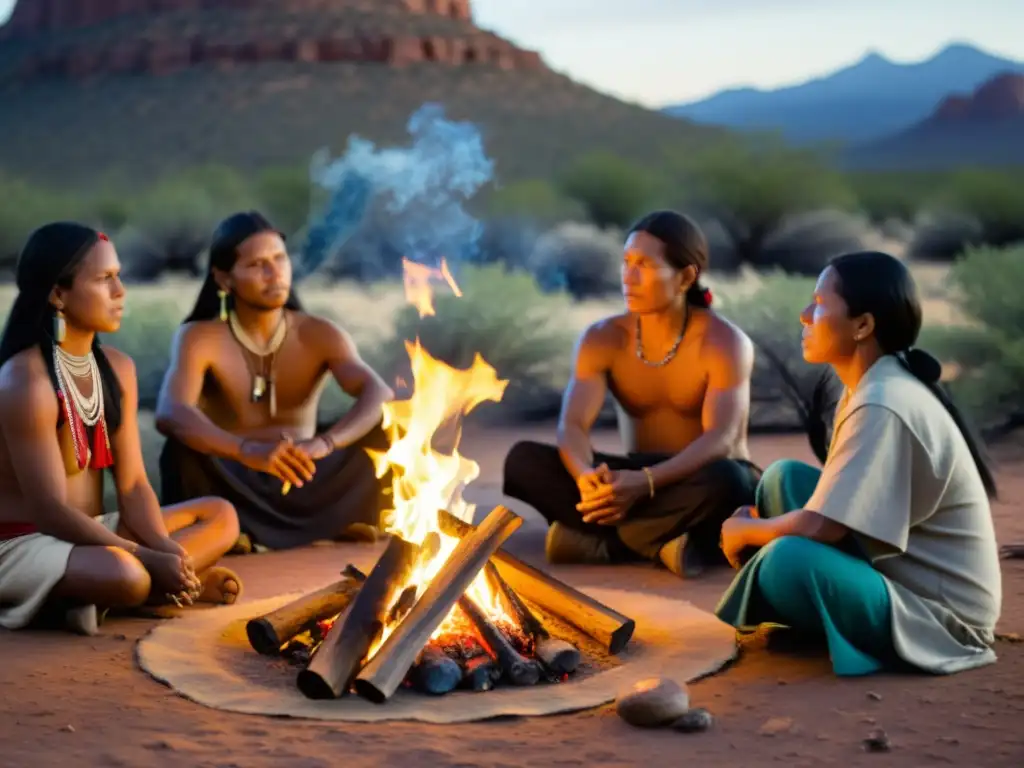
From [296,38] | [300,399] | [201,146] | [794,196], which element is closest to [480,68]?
[296,38]

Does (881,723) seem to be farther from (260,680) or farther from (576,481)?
(576,481)

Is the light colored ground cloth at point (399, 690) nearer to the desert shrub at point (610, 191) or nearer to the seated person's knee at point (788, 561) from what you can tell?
the seated person's knee at point (788, 561)

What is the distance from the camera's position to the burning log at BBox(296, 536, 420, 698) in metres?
4.66

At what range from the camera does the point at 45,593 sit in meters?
5.50

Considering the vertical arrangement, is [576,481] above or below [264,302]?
below

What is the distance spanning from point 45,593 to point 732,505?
9.57ft

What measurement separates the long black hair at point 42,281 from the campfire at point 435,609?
131 centimetres

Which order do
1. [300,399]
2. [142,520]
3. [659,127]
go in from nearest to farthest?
[142,520]
[300,399]
[659,127]

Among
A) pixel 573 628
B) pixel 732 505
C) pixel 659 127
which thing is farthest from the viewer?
pixel 659 127

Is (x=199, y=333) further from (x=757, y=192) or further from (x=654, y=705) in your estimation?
(x=757, y=192)

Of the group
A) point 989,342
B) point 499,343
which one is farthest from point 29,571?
point 989,342

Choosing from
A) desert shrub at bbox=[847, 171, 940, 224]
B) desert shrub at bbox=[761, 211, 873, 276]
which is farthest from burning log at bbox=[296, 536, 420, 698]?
desert shrub at bbox=[847, 171, 940, 224]

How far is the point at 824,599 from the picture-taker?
479cm

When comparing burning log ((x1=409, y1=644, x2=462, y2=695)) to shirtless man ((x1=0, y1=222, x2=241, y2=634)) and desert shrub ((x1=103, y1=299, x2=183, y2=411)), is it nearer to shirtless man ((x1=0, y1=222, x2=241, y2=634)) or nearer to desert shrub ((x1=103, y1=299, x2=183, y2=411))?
shirtless man ((x1=0, y1=222, x2=241, y2=634))
